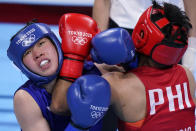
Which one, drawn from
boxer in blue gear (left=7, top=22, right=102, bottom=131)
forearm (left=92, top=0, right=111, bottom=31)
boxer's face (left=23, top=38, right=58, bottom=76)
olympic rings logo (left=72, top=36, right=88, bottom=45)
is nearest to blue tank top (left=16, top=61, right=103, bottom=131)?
boxer in blue gear (left=7, top=22, right=102, bottom=131)

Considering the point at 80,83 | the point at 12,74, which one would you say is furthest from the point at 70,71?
the point at 12,74

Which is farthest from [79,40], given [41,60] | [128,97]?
[128,97]

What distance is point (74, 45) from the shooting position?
1289 millimetres

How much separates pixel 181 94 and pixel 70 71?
1.48 feet

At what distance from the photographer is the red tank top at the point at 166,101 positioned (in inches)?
48.9

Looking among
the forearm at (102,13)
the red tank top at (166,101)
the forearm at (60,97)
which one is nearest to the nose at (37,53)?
the forearm at (60,97)

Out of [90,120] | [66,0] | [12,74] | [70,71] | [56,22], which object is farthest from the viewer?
[66,0]

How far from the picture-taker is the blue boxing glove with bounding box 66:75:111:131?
113 centimetres

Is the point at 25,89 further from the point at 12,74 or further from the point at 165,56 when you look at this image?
the point at 12,74

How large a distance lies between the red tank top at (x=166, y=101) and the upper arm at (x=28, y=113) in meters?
0.34

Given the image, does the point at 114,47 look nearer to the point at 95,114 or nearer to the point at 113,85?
the point at 113,85

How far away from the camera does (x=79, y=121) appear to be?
1.17m

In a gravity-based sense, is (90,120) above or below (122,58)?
below

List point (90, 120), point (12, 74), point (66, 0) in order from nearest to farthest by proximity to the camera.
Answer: point (90, 120) → point (12, 74) → point (66, 0)
